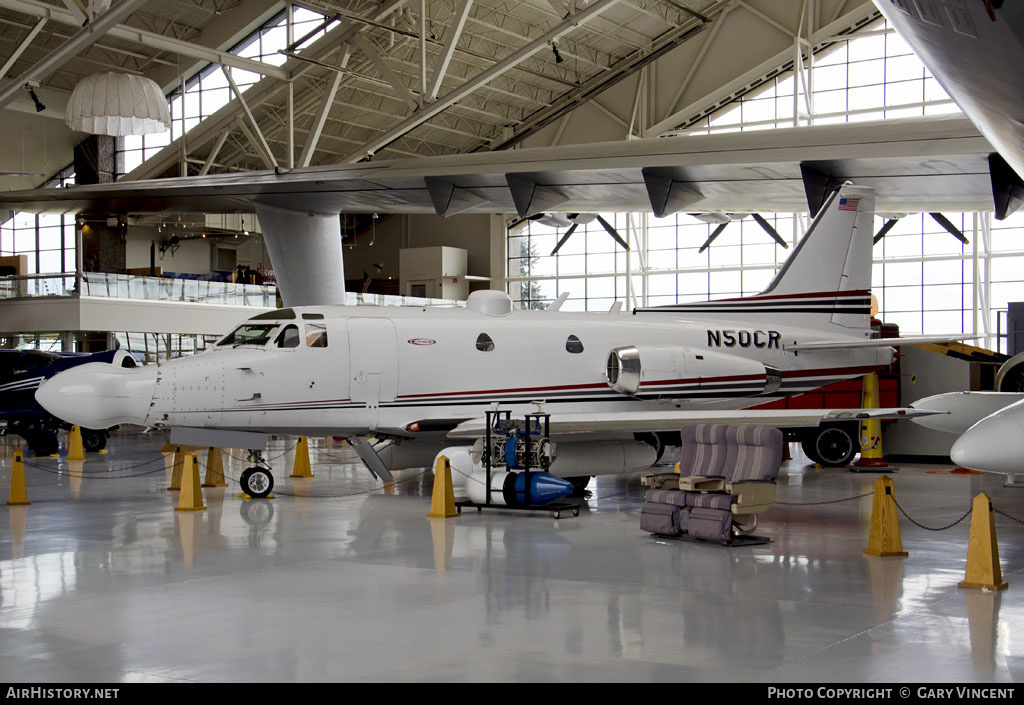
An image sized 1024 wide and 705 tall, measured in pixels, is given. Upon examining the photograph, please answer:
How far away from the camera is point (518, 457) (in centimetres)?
1188

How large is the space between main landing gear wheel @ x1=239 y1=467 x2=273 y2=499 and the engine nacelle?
16.8 ft

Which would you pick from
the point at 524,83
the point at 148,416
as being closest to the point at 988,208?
the point at 148,416

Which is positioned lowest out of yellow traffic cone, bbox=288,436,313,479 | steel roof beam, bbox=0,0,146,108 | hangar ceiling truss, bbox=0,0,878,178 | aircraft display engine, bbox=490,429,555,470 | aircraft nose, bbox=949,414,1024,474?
yellow traffic cone, bbox=288,436,313,479

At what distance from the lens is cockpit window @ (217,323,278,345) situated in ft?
44.2

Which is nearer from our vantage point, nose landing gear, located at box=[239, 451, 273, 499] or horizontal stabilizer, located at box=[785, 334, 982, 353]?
nose landing gear, located at box=[239, 451, 273, 499]

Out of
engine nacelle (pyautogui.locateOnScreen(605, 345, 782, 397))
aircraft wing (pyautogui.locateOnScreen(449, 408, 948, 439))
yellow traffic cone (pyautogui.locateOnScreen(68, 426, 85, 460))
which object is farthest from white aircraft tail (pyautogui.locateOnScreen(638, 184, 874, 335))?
yellow traffic cone (pyautogui.locateOnScreen(68, 426, 85, 460))

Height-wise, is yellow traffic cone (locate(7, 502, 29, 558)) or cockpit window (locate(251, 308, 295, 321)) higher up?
cockpit window (locate(251, 308, 295, 321))

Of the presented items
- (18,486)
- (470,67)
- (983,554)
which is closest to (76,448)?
(18,486)

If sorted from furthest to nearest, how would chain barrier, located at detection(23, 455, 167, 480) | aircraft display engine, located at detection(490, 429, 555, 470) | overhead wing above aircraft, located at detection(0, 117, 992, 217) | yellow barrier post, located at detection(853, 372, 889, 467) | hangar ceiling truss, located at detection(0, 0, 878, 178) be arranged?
1. hangar ceiling truss, located at detection(0, 0, 878, 178)
2. yellow barrier post, located at detection(853, 372, 889, 467)
3. chain barrier, located at detection(23, 455, 167, 480)
4. overhead wing above aircraft, located at detection(0, 117, 992, 217)
5. aircraft display engine, located at detection(490, 429, 555, 470)

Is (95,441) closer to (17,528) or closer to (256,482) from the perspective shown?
(256,482)

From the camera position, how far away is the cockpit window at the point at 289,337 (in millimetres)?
13414

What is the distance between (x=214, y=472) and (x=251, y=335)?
3.34 meters

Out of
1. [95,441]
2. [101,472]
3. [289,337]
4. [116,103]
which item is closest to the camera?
[289,337]

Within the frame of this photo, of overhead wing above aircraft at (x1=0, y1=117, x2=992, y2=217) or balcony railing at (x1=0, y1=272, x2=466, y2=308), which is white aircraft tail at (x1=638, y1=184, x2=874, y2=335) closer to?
overhead wing above aircraft at (x1=0, y1=117, x2=992, y2=217)
